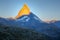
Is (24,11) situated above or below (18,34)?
above

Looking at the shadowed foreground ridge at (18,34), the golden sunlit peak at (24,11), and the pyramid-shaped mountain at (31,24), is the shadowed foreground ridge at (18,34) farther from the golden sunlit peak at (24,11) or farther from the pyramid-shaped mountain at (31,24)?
the golden sunlit peak at (24,11)

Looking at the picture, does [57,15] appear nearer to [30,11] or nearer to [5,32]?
[30,11]

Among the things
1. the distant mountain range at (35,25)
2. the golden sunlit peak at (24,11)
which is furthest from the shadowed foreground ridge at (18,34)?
the golden sunlit peak at (24,11)

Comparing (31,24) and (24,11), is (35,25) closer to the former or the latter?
(31,24)

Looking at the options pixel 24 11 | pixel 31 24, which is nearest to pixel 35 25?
pixel 31 24

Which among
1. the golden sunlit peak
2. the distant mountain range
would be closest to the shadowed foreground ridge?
the distant mountain range

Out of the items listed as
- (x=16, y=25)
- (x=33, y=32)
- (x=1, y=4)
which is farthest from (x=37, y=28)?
(x=1, y=4)
